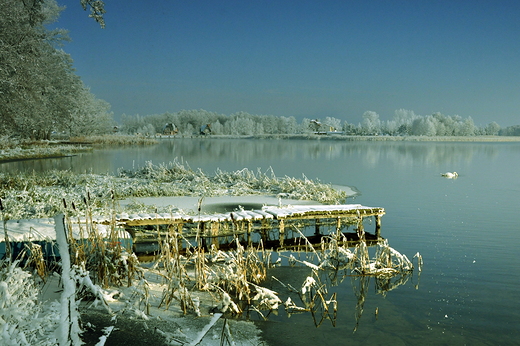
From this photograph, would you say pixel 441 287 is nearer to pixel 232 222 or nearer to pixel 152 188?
pixel 232 222

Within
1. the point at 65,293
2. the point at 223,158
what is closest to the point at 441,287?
the point at 65,293

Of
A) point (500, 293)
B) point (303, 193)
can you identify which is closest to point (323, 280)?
point (500, 293)

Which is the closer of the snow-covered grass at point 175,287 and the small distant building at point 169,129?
the snow-covered grass at point 175,287

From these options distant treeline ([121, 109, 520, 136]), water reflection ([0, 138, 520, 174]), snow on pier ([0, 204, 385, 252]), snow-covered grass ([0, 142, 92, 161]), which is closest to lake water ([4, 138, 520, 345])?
snow on pier ([0, 204, 385, 252])

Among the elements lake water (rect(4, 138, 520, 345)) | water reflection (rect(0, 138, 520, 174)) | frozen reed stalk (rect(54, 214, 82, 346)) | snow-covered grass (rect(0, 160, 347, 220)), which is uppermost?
frozen reed stalk (rect(54, 214, 82, 346))

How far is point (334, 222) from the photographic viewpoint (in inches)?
571

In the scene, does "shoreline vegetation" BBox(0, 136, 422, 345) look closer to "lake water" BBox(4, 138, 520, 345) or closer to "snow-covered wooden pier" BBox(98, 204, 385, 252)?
"lake water" BBox(4, 138, 520, 345)

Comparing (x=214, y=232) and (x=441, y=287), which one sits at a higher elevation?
(x=214, y=232)

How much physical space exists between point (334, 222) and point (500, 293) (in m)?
6.33

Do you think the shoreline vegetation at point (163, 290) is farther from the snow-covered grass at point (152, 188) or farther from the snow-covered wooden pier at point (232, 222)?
the snow-covered grass at point (152, 188)

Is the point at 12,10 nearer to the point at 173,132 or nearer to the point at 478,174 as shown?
the point at 478,174

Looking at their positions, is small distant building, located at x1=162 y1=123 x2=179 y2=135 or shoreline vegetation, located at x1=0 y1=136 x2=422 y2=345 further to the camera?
small distant building, located at x1=162 y1=123 x2=179 y2=135

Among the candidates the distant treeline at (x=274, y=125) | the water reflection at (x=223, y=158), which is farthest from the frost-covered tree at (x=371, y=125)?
the water reflection at (x=223, y=158)

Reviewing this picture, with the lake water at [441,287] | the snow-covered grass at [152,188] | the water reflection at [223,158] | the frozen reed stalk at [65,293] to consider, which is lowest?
the water reflection at [223,158]
